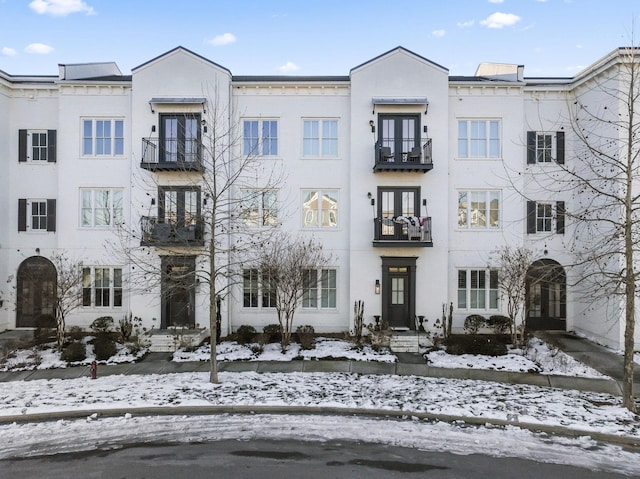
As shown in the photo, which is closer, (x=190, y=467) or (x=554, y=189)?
(x=190, y=467)

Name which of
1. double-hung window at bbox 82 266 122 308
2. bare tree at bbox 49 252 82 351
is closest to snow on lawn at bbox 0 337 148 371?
bare tree at bbox 49 252 82 351

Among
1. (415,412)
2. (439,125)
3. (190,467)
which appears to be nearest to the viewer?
(190,467)

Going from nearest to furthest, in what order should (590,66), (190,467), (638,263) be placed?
(190,467) < (638,263) < (590,66)

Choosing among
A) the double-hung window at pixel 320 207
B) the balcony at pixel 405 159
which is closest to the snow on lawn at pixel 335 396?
the double-hung window at pixel 320 207

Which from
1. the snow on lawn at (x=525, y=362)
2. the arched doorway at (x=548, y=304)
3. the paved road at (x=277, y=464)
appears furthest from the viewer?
the arched doorway at (x=548, y=304)

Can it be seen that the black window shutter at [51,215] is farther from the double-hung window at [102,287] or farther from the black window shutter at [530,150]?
the black window shutter at [530,150]

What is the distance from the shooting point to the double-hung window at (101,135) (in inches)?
629

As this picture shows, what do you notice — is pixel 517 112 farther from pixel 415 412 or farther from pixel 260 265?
pixel 415 412

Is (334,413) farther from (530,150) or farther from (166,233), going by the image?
(530,150)

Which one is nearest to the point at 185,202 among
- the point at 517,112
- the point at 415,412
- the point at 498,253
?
the point at 415,412

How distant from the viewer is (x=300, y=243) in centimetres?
1544

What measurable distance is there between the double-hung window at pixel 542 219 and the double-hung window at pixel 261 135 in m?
10.7

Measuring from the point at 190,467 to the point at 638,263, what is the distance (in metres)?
14.8

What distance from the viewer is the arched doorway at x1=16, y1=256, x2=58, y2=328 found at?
643 inches
